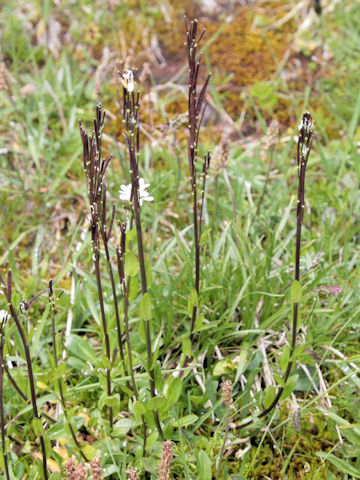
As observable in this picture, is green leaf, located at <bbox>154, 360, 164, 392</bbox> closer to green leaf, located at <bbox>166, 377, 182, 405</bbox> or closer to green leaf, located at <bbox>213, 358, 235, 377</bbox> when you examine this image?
green leaf, located at <bbox>166, 377, 182, 405</bbox>

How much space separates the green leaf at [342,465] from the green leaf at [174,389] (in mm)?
574

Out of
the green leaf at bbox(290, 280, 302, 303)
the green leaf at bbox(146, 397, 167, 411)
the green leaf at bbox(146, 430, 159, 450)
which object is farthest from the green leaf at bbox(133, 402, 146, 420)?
the green leaf at bbox(290, 280, 302, 303)

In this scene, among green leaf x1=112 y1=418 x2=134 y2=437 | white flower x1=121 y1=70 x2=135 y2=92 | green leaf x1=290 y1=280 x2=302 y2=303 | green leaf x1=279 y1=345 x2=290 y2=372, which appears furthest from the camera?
green leaf x1=112 y1=418 x2=134 y2=437

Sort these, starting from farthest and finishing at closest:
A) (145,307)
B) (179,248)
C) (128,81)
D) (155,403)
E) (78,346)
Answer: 1. (179,248)
2. (78,346)
3. (155,403)
4. (145,307)
5. (128,81)

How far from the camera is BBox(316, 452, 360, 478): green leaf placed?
1954 millimetres

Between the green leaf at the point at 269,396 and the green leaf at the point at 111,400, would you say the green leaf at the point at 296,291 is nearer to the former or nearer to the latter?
the green leaf at the point at 269,396

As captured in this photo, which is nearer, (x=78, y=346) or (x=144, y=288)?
(x=144, y=288)

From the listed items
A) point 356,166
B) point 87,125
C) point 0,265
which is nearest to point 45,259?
point 0,265

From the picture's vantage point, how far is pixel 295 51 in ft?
14.3

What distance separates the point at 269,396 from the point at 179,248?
3.40ft

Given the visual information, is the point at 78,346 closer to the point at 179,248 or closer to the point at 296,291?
the point at 179,248

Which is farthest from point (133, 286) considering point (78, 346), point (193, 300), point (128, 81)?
point (128, 81)

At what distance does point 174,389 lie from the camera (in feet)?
6.42

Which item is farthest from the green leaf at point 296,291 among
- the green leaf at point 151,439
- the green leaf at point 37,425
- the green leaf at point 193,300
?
the green leaf at point 37,425
